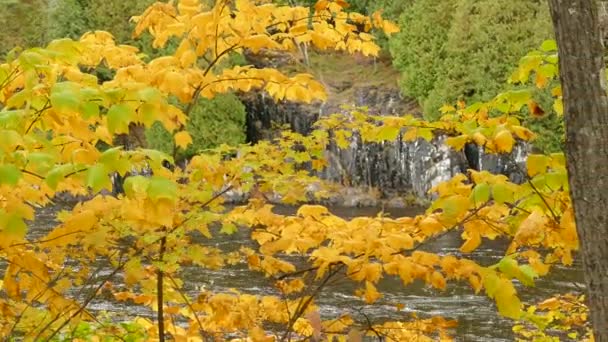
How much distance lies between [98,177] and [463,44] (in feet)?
84.9

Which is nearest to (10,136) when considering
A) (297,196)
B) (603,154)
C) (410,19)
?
(297,196)

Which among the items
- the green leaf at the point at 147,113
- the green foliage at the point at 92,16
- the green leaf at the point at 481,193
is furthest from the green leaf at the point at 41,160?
the green foliage at the point at 92,16

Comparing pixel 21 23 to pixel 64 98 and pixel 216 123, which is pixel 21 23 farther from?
pixel 64 98

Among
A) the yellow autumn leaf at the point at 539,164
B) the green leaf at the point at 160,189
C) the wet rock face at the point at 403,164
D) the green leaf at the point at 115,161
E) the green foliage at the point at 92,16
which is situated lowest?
the wet rock face at the point at 403,164

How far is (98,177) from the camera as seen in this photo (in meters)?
2.05

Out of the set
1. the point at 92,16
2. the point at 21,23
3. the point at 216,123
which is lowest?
the point at 216,123

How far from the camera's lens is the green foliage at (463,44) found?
25.3 m

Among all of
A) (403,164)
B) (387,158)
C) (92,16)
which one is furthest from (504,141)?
(92,16)

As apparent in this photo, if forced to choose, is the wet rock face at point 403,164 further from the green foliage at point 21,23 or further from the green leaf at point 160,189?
the green foliage at point 21,23

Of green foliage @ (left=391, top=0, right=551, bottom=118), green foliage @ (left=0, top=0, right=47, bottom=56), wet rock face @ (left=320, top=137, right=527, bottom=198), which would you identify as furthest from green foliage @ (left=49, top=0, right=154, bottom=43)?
wet rock face @ (left=320, top=137, right=527, bottom=198)

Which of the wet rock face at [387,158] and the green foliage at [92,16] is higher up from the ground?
the green foliage at [92,16]

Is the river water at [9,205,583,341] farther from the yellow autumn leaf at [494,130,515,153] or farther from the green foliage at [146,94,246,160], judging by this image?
the green foliage at [146,94,246,160]

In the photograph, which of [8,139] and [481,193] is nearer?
[8,139]

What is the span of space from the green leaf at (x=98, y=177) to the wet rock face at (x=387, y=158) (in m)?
21.4
